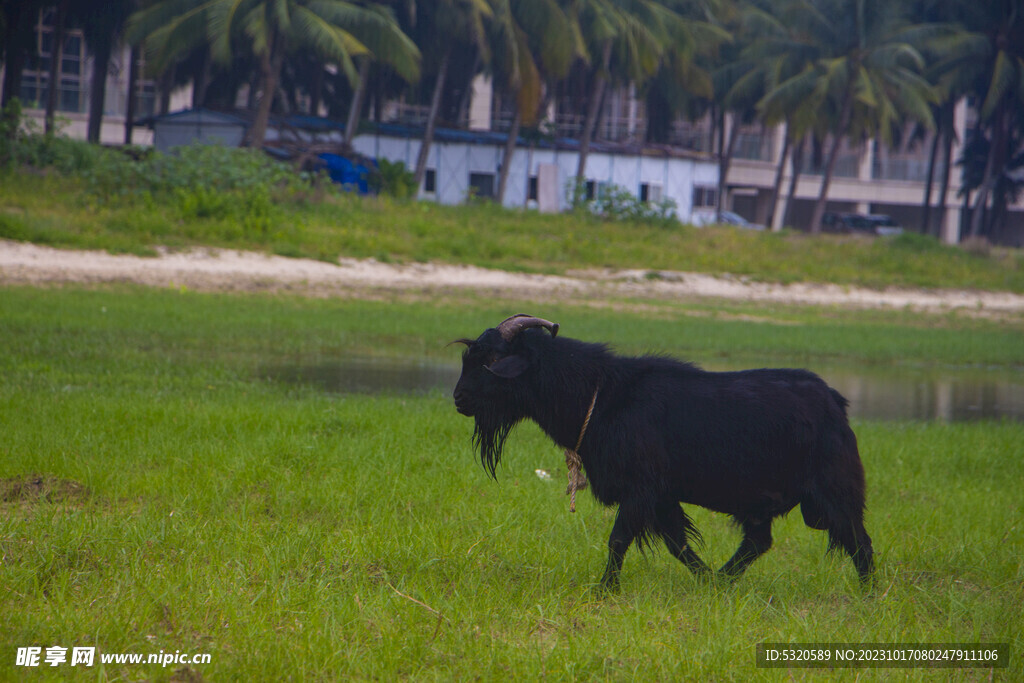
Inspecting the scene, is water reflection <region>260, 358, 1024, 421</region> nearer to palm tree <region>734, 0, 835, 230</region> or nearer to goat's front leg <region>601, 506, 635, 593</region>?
goat's front leg <region>601, 506, 635, 593</region>

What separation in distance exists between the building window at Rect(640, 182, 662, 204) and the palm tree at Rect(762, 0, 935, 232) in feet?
22.8

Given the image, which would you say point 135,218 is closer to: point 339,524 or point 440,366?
point 440,366

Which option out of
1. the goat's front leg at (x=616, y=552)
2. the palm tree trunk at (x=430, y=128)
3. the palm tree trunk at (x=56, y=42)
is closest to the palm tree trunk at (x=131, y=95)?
the palm tree trunk at (x=56, y=42)

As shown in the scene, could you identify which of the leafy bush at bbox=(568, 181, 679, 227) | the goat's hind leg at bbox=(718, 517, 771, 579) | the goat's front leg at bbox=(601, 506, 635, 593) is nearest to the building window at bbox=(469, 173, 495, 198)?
the leafy bush at bbox=(568, 181, 679, 227)

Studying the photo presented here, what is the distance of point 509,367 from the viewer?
4406 millimetres

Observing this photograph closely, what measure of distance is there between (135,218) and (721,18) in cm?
3354

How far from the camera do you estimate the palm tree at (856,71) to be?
124ft

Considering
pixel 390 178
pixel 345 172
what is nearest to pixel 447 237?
pixel 390 178

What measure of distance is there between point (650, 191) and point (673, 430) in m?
40.8

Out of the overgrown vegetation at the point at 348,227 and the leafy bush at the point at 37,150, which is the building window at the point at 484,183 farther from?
the leafy bush at the point at 37,150

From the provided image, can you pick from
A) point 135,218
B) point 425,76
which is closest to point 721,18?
point 425,76

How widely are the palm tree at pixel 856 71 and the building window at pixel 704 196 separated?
856 centimetres

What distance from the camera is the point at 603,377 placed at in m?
4.53

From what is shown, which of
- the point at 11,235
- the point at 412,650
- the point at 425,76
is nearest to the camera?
the point at 412,650
